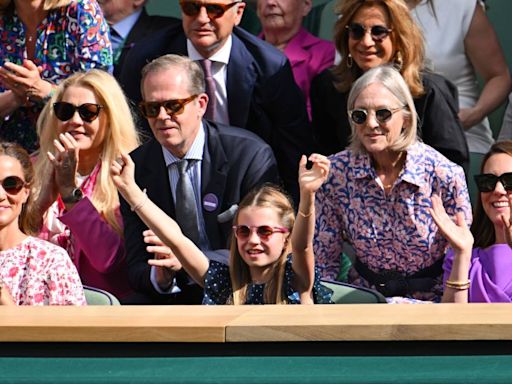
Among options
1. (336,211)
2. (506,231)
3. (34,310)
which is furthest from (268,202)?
(34,310)

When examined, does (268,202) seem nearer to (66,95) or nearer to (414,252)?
(414,252)

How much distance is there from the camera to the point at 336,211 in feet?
13.6

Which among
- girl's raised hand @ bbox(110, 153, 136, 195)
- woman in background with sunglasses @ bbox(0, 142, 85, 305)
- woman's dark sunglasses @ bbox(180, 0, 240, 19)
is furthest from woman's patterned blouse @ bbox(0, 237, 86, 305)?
woman's dark sunglasses @ bbox(180, 0, 240, 19)

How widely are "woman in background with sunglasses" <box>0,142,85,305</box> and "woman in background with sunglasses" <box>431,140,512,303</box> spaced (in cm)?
110

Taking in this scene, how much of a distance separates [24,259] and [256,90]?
1.22 metres

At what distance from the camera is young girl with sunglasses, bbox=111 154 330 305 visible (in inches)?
142

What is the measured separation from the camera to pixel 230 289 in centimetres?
377

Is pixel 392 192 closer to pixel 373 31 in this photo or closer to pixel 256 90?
pixel 373 31

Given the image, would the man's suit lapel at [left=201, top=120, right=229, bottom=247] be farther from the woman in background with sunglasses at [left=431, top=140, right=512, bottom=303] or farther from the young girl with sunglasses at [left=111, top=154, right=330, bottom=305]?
the woman in background with sunglasses at [left=431, top=140, right=512, bottom=303]

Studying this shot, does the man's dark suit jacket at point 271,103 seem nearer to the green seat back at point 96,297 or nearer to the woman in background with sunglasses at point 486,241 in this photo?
the woman in background with sunglasses at point 486,241

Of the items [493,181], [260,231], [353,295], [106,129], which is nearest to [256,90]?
[106,129]

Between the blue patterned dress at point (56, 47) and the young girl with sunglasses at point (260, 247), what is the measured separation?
33.1 inches

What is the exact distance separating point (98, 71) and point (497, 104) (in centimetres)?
158

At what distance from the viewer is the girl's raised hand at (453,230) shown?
3.62 meters
